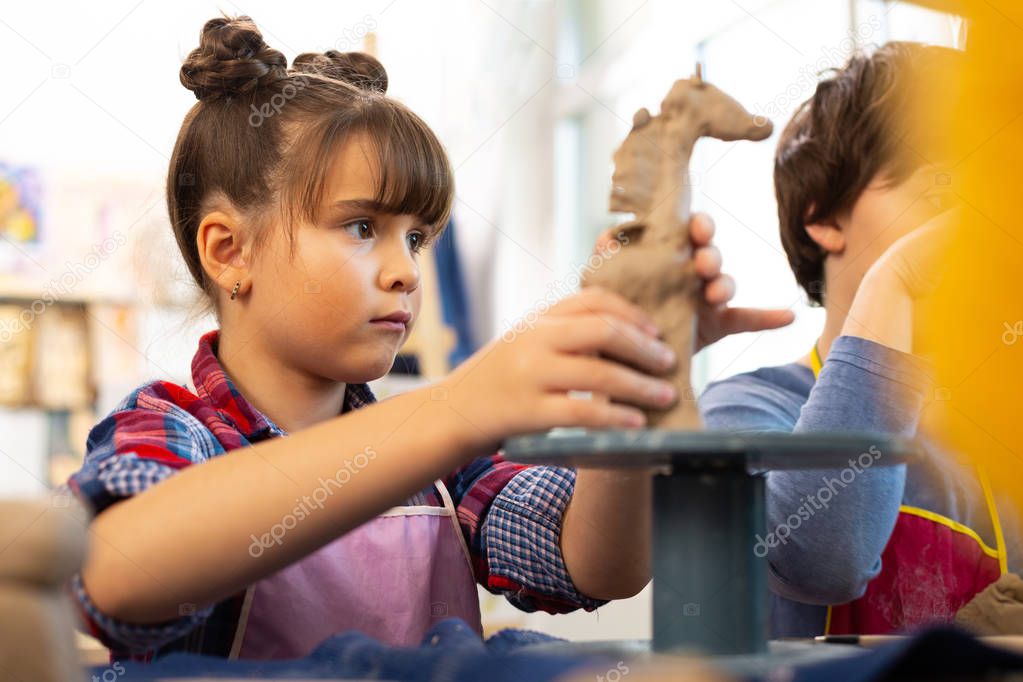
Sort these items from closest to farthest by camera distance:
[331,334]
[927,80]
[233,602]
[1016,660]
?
[1016,660], [233,602], [331,334], [927,80]

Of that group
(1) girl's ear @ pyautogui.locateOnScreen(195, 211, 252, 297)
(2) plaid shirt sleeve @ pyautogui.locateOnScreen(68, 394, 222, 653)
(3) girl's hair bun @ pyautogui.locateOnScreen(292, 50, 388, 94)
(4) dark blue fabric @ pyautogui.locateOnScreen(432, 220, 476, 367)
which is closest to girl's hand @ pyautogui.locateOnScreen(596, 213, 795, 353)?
(2) plaid shirt sleeve @ pyautogui.locateOnScreen(68, 394, 222, 653)

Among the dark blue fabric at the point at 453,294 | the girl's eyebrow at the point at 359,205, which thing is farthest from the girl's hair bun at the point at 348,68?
the dark blue fabric at the point at 453,294

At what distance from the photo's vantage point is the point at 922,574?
115 cm

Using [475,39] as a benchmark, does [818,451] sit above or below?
below

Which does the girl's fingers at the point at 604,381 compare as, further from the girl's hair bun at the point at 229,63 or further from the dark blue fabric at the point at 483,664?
the girl's hair bun at the point at 229,63

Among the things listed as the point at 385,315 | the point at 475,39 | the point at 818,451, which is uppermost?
the point at 475,39

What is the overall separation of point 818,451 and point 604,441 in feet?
0.35

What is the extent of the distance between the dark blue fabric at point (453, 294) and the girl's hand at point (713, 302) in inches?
104

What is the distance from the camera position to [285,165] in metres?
1.14

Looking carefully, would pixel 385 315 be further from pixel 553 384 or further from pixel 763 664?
pixel 763 664

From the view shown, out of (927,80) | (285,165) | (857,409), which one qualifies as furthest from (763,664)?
(927,80)

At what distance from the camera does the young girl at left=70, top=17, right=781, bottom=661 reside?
62cm

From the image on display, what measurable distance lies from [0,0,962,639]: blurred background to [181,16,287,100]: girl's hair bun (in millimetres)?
1697

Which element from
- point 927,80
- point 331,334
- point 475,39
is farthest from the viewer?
point 475,39
